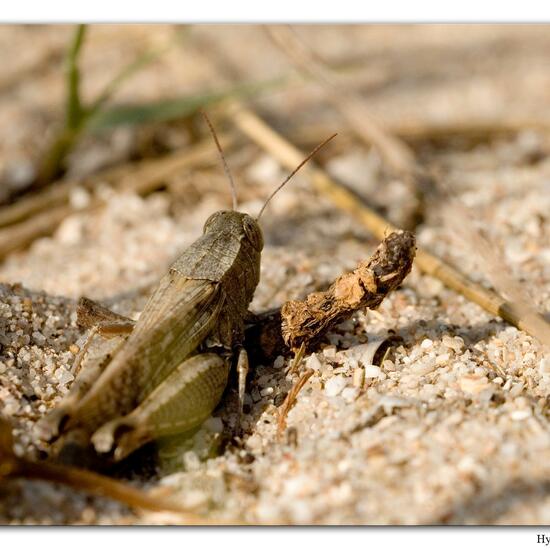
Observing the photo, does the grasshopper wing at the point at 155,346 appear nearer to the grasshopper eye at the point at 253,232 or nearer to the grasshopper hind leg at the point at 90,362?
the grasshopper hind leg at the point at 90,362

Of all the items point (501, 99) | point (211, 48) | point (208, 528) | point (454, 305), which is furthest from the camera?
point (211, 48)

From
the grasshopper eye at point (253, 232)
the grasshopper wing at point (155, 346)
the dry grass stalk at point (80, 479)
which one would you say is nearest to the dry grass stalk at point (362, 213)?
the grasshopper eye at point (253, 232)

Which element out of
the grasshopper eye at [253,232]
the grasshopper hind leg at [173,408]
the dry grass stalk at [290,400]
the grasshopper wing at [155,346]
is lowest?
the dry grass stalk at [290,400]

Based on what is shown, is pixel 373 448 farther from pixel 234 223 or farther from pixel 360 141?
pixel 360 141

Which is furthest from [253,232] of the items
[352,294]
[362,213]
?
[362,213]

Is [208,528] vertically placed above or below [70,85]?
below

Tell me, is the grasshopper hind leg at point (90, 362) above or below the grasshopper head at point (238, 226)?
below

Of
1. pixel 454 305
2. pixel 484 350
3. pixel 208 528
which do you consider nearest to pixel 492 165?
pixel 454 305

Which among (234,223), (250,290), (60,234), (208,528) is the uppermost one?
(234,223)

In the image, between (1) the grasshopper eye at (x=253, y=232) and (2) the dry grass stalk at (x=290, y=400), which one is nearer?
(2) the dry grass stalk at (x=290, y=400)
